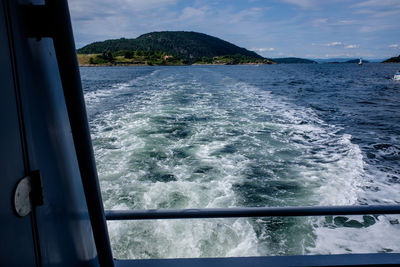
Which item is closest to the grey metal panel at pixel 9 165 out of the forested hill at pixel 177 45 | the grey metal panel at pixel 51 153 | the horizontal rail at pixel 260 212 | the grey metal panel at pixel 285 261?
the grey metal panel at pixel 51 153

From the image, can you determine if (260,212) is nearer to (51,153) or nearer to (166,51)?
(51,153)

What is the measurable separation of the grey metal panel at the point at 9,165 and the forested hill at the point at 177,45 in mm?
124199

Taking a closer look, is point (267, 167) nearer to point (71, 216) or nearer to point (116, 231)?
point (116, 231)

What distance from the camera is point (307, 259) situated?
139cm

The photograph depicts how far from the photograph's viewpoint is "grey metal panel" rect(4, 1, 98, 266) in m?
0.71

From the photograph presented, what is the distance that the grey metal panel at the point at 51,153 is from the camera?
2.33 feet

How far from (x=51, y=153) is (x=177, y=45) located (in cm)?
14859

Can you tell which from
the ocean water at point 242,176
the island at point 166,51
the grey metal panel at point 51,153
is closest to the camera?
the grey metal panel at point 51,153

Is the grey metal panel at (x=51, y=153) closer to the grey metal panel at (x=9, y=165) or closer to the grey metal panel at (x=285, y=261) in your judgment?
the grey metal panel at (x=9, y=165)

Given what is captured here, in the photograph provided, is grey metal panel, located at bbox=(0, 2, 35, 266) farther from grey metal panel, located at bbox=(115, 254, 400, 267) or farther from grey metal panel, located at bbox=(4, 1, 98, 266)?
grey metal panel, located at bbox=(115, 254, 400, 267)

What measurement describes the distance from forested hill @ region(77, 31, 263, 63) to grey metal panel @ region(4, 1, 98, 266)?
124 m

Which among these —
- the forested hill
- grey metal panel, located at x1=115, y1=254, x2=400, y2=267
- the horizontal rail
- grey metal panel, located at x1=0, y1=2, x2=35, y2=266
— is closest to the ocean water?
grey metal panel, located at x1=115, y1=254, x2=400, y2=267

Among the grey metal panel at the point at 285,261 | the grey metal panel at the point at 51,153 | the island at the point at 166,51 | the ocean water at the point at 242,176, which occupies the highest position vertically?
the island at the point at 166,51

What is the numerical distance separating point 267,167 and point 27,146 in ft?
21.2
